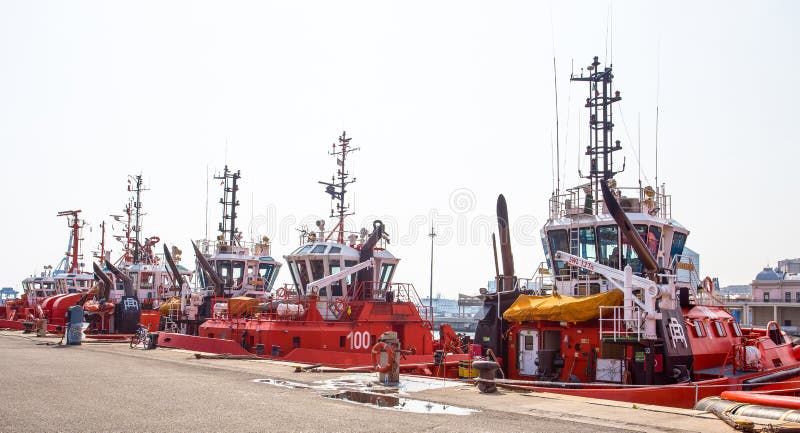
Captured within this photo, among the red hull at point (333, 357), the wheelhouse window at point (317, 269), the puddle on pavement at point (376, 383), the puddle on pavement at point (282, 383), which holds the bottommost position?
the red hull at point (333, 357)

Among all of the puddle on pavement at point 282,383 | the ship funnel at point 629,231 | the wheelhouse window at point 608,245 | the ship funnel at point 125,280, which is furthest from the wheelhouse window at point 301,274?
the ship funnel at point 125,280

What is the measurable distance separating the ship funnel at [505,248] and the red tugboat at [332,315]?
3525 mm

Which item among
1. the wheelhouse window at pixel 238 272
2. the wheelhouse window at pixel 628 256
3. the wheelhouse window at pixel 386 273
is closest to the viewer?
the wheelhouse window at pixel 628 256

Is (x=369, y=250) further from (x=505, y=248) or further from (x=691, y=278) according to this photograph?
(x=691, y=278)

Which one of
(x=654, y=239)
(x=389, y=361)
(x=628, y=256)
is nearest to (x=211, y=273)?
(x=389, y=361)

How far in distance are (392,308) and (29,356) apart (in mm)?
11598

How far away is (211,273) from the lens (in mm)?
32000

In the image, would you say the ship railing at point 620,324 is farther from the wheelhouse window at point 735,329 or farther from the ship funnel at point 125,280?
the ship funnel at point 125,280

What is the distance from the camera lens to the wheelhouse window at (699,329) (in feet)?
51.6

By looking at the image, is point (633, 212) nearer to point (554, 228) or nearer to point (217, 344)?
point (554, 228)

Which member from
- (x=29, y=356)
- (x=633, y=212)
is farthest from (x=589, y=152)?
(x=29, y=356)

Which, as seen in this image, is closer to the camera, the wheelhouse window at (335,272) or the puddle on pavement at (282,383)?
the puddle on pavement at (282,383)

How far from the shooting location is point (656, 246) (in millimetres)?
17312

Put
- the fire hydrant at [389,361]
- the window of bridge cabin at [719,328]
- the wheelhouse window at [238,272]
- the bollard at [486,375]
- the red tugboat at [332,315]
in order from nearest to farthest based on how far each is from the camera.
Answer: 1. the bollard at [486,375]
2. the fire hydrant at [389,361]
3. the window of bridge cabin at [719,328]
4. the red tugboat at [332,315]
5. the wheelhouse window at [238,272]
